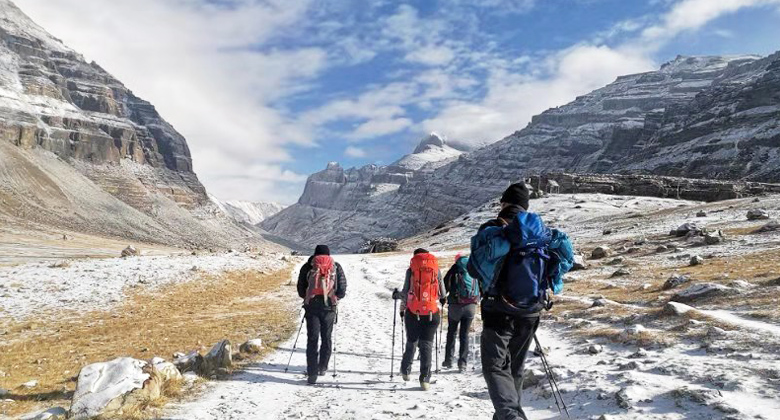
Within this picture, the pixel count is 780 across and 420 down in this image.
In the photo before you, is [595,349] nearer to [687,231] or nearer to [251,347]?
[251,347]

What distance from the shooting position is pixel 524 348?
623 cm

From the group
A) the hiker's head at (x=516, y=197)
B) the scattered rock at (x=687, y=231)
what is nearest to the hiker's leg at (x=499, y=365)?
the hiker's head at (x=516, y=197)

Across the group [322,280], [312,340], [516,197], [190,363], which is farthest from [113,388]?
[516,197]

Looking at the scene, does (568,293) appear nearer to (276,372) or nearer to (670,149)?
(276,372)

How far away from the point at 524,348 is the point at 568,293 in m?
15.9

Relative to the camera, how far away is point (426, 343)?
33.3 ft

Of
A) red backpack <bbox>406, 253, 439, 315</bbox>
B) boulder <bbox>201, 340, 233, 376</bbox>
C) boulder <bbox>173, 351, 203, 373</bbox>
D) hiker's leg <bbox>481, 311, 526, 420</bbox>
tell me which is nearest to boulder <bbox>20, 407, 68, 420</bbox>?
boulder <bbox>173, 351, 203, 373</bbox>

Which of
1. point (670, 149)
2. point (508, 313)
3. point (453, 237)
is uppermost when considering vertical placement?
point (670, 149)

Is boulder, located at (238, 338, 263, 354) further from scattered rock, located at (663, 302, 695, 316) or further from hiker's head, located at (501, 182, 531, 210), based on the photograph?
scattered rock, located at (663, 302, 695, 316)

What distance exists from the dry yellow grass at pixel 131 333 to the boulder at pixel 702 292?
42.6 ft

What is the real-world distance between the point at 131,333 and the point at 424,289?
11375mm

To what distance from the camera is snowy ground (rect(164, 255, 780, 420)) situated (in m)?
7.17

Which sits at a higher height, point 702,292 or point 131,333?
point 702,292

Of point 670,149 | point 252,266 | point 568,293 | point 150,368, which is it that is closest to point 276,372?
point 150,368
